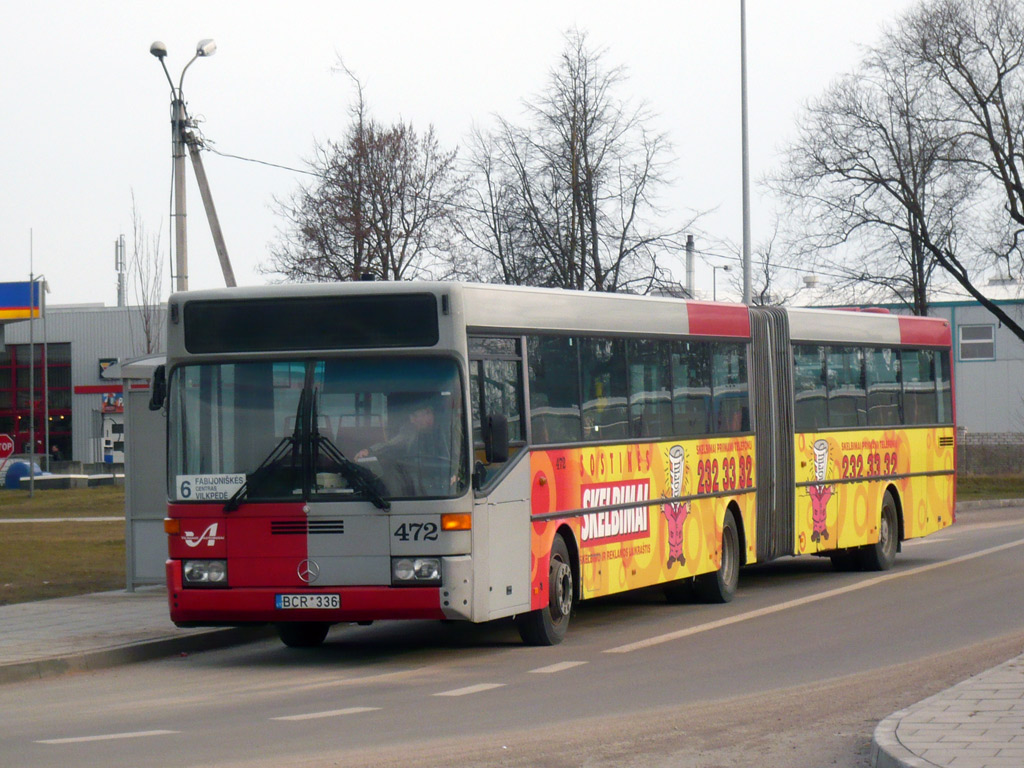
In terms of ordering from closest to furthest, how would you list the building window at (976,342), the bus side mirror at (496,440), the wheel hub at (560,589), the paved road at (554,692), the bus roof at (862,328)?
the paved road at (554,692) → the bus side mirror at (496,440) → the wheel hub at (560,589) → the bus roof at (862,328) → the building window at (976,342)

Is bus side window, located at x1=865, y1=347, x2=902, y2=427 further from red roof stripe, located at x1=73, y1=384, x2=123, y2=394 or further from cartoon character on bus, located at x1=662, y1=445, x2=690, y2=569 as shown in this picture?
red roof stripe, located at x1=73, y1=384, x2=123, y2=394

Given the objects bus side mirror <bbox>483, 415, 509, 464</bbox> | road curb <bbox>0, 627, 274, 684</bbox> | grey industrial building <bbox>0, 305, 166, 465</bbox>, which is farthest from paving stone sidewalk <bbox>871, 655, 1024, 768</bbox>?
grey industrial building <bbox>0, 305, 166, 465</bbox>

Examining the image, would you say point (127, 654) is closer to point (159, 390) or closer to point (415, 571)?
point (159, 390)

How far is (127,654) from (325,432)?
8.77 feet

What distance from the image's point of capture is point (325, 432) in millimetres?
11164

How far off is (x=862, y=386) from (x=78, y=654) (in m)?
10.5

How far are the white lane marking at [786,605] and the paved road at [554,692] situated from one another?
6cm

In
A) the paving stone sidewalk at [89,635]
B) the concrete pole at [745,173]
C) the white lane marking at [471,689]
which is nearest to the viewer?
the white lane marking at [471,689]

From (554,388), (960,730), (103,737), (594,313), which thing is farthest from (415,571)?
(960,730)

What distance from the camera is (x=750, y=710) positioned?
9.12 m

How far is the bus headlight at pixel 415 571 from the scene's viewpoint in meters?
11.0

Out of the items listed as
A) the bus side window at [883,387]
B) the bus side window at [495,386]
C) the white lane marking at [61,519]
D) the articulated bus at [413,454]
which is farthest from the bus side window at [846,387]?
the white lane marking at [61,519]

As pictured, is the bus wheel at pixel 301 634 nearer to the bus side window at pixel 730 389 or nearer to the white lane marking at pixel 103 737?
the white lane marking at pixel 103 737

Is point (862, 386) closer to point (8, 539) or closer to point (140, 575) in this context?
point (140, 575)
